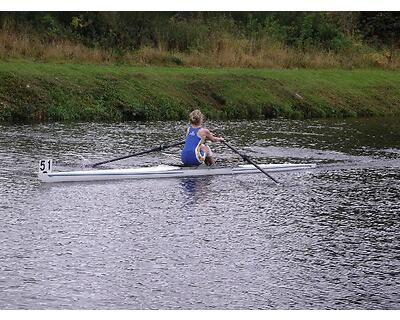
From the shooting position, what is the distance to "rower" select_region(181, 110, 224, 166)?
61.7 ft

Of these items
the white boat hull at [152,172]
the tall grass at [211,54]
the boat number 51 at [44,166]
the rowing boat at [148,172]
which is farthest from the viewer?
the tall grass at [211,54]

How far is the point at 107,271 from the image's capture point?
11516 millimetres

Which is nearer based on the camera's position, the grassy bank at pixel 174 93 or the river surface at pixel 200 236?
the river surface at pixel 200 236

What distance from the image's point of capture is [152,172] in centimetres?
1844

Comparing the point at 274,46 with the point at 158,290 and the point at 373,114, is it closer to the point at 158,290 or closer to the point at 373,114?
the point at 373,114

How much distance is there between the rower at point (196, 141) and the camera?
18.8 m

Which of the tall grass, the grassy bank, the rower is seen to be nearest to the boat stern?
the rower

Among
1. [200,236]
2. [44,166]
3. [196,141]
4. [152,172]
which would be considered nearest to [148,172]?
[152,172]

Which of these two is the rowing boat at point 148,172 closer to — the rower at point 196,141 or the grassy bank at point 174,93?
the rower at point 196,141

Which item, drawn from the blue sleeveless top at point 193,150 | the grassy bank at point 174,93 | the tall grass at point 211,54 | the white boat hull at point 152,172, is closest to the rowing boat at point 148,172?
the white boat hull at point 152,172

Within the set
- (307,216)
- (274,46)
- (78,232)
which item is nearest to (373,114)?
(274,46)

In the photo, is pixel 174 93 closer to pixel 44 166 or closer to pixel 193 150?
pixel 193 150

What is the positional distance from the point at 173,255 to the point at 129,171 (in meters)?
6.07

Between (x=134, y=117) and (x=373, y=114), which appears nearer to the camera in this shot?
(x=134, y=117)
